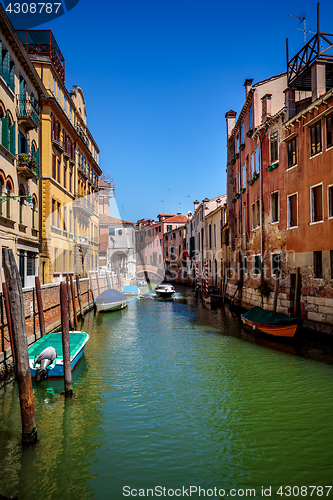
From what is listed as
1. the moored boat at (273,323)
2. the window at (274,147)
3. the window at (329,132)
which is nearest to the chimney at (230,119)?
the window at (274,147)

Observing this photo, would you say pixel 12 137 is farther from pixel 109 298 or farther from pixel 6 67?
pixel 109 298

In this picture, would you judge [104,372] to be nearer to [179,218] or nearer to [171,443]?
[171,443]

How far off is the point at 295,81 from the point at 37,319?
507 inches

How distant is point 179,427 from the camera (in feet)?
21.9

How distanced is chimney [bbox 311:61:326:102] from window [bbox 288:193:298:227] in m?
3.60

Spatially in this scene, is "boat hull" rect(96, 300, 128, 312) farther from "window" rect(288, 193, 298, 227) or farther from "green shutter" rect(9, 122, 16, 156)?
"window" rect(288, 193, 298, 227)

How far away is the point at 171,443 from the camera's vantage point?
6070 millimetres

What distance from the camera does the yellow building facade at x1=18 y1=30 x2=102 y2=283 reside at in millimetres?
19953

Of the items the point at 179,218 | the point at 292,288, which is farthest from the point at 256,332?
the point at 179,218

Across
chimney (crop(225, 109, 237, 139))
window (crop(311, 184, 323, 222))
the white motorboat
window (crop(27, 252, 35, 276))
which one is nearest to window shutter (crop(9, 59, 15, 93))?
window (crop(27, 252, 35, 276))

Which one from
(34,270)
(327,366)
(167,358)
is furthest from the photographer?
(34,270)

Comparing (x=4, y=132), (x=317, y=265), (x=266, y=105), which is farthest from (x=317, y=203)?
(x=4, y=132)

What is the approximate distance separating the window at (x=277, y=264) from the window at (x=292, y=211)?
1652 mm

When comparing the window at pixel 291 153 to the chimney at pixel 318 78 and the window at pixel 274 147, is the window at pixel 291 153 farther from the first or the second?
the chimney at pixel 318 78
